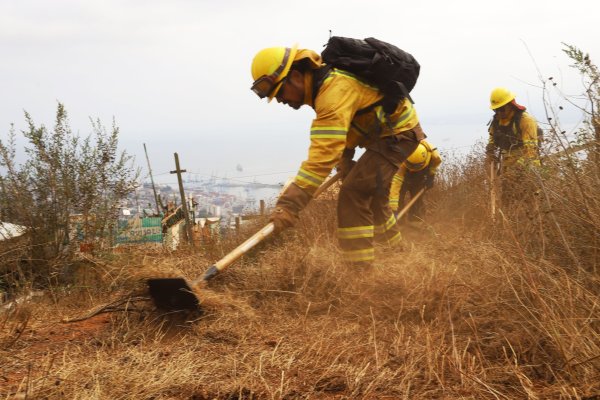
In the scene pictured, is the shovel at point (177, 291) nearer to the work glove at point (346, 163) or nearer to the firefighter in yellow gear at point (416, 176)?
the work glove at point (346, 163)

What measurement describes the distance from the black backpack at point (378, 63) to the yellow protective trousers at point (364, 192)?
0.37 meters

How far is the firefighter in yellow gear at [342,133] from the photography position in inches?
150

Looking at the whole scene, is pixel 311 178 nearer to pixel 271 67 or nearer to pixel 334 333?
pixel 271 67

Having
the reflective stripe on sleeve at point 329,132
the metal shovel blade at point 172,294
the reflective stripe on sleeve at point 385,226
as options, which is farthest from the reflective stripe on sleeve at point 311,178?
the reflective stripe on sleeve at point 385,226

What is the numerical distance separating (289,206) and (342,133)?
64cm

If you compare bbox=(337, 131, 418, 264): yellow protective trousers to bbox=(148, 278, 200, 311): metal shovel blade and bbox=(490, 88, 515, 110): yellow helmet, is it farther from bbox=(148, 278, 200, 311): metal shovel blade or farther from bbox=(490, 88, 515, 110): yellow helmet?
bbox=(490, 88, 515, 110): yellow helmet

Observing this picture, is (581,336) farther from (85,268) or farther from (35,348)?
(85,268)

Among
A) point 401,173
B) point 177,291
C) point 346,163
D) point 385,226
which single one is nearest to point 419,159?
point 401,173

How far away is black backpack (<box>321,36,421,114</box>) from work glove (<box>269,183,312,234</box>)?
1.05 metres

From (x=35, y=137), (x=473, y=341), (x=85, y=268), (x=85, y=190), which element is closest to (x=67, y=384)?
(x=473, y=341)

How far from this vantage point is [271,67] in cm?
393

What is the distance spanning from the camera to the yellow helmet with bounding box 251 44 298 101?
393 cm

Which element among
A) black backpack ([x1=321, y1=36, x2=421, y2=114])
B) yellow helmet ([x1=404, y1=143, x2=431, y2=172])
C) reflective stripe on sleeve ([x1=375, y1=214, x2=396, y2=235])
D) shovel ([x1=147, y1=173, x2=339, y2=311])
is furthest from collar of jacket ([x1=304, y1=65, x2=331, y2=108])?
yellow helmet ([x1=404, y1=143, x2=431, y2=172])

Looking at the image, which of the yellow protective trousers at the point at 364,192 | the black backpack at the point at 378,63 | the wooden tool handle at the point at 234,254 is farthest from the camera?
the yellow protective trousers at the point at 364,192
